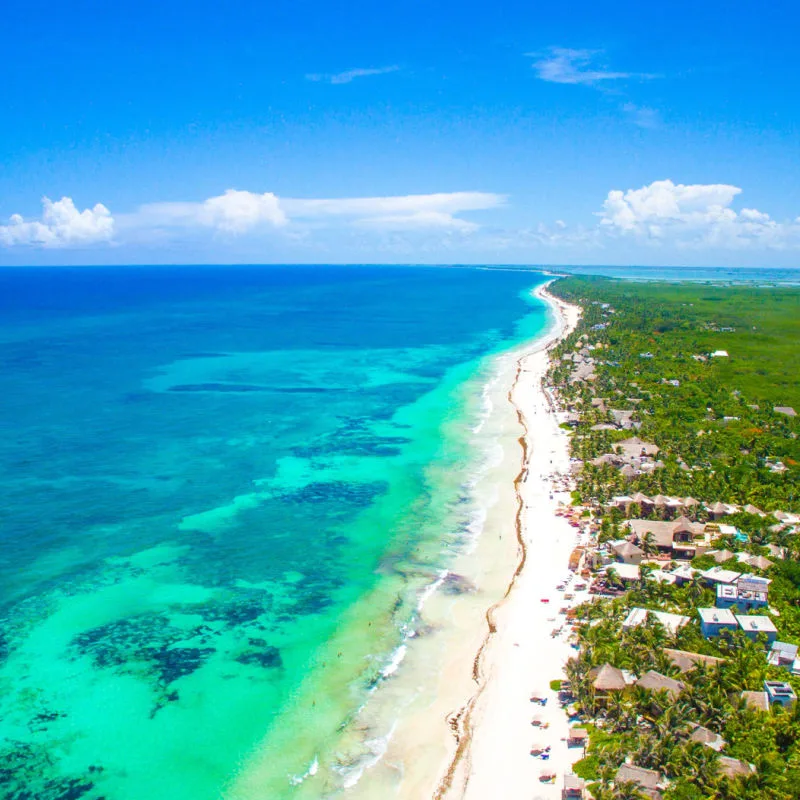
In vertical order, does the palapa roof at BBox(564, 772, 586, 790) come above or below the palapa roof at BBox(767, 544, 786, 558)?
below

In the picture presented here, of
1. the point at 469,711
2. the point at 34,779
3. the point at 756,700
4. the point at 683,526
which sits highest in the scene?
the point at 683,526

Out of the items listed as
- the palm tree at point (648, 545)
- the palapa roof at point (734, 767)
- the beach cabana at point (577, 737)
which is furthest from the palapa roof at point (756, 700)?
the palm tree at point (648, 545)

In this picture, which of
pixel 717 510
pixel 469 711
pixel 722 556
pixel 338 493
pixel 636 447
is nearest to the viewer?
pixel 469 711

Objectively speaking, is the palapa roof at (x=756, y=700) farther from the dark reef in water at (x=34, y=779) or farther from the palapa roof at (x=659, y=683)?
the dark reef in water at (x=34, y=779)

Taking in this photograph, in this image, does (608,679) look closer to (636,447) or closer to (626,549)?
(626,549)

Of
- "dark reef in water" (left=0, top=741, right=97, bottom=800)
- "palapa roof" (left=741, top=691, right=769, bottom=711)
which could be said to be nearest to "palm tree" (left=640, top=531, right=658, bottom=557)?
"palapa roof" (left=741, top=691, right=769, bottom=711)

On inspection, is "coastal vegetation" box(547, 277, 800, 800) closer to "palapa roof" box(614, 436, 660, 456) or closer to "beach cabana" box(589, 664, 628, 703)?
"beach cabana" box(589, 664, 628, 703)

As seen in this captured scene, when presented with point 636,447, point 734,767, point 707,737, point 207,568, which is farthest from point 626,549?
point 207,568
